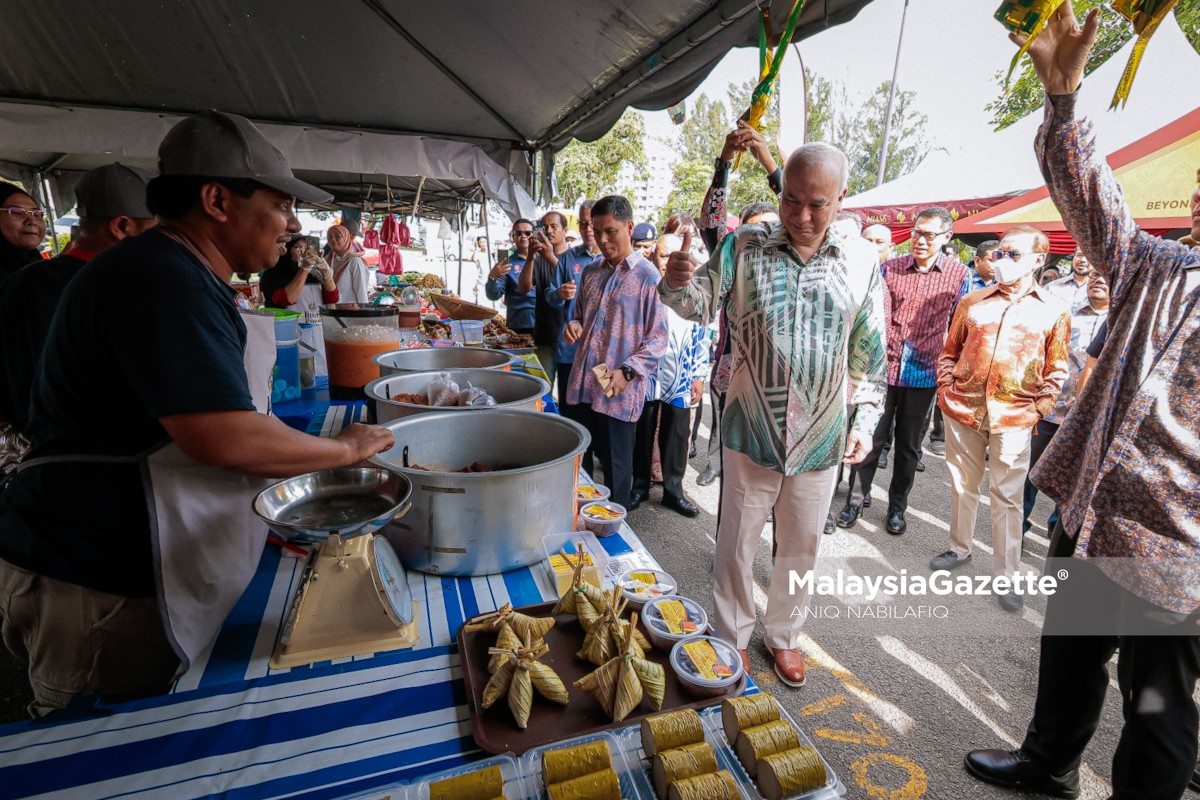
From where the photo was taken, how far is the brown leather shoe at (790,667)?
8.60ft

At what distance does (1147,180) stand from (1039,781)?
24.8ft

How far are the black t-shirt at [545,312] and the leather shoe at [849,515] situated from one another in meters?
2.78

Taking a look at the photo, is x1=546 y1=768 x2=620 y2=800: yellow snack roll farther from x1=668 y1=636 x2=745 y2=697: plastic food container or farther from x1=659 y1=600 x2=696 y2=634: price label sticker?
x1=659 y1=600 x2=696 y2=634: price label sticker

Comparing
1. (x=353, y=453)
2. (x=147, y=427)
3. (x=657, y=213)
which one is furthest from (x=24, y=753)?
(x=657, y=213)

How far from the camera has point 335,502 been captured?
134 centimetres

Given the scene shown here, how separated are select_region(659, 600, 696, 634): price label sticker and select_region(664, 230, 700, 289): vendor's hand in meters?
1.28

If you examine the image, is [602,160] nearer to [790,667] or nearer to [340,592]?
[790,667]

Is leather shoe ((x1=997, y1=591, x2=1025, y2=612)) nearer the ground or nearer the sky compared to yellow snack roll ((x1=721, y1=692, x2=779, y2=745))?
nearer the ground

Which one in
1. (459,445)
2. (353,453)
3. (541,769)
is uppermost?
(353,453)

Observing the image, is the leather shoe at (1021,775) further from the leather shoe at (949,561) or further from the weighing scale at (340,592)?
the weighing scale at (340,592)

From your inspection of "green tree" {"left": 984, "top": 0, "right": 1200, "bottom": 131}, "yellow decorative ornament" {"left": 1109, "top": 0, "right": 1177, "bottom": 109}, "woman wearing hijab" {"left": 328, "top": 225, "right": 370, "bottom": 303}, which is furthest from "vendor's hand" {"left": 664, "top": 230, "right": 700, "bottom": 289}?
"green tree" {"left": 984, "top": 0, "right": 1200, "bottom": 131}

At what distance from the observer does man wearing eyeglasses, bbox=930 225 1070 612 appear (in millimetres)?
3201

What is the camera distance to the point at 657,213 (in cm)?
3234

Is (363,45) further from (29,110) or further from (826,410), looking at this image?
(826,410)
